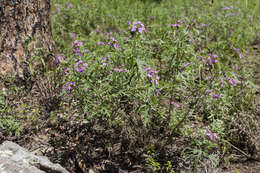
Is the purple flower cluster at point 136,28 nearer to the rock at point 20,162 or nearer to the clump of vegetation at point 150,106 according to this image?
the clump of vegetation at point 150,106

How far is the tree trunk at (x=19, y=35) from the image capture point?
114 inches

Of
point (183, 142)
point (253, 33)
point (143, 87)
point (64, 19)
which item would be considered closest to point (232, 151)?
point (183, 142)

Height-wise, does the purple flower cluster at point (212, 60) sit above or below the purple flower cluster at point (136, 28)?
below

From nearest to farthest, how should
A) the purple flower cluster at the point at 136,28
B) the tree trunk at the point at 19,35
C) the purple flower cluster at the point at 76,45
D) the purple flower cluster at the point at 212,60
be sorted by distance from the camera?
the purple flower cluster at the point at 136,28 < the purple flower cluster at the point at 76,45 < the purple flower cluster at the point at 212,60 < the tree trunk at the point at 19,35

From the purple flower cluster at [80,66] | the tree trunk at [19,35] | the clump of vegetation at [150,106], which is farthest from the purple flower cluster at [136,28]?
the tree trunk at [19,35]

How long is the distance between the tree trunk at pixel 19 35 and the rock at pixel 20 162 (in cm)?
119

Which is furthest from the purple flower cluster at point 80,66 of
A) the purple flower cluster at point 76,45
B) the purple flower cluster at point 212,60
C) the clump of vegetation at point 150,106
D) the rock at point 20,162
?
the purple flower cluster at point 212,60

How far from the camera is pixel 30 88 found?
3.12 m

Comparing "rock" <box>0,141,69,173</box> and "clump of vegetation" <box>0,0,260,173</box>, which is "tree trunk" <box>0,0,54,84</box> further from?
"rock" <box>0,141,69,173</box>

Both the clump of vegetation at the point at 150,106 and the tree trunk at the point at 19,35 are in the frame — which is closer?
the clump of vegetation at the point at 150,106

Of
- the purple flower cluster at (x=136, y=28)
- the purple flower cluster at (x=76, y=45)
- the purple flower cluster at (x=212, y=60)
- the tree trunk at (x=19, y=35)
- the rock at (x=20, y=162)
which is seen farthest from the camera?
the tree trunk at (x=19, y=35)

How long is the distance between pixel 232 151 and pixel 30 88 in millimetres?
2345

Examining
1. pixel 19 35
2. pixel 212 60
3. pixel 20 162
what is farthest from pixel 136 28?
pixel 19 35

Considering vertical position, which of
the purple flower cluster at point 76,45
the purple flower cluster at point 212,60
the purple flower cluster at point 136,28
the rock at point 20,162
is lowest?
the rock at point 20,162
